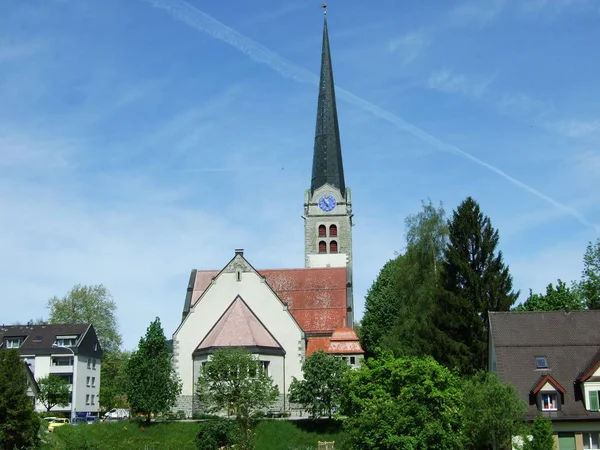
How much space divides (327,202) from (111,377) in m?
36.5

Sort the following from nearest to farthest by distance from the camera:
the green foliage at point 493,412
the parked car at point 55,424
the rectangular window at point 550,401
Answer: the green foliage at point 493,412, the rectangular window at point 550,401, the parked car at point 55,424

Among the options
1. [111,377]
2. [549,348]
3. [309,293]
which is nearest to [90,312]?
[111,377]

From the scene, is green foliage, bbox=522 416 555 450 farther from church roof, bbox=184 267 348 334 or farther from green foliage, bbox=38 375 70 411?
green foliage, bbox=38 375 70 411

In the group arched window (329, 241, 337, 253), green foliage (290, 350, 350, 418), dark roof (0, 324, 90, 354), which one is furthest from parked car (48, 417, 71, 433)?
arched window (329, 241, 337, 253)

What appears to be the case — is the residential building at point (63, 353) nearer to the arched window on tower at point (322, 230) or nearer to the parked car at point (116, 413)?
the parked car at point (116, 413)

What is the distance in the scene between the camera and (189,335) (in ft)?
206

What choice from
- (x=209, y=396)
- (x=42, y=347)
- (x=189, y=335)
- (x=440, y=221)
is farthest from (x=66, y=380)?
(x=440, y=221)

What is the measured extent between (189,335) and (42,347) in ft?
81.8

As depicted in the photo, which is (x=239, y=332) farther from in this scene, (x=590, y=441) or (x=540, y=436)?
(x=590, y=441)

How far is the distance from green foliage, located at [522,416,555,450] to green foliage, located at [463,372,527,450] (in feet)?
3.43

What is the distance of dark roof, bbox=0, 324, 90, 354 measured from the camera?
79625 millimetres

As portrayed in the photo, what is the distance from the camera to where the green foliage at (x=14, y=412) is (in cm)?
4256

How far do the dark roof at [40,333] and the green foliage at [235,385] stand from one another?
108ft

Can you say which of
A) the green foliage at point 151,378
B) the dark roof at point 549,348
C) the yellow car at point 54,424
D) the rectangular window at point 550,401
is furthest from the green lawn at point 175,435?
the rectangular window at point 550,401
